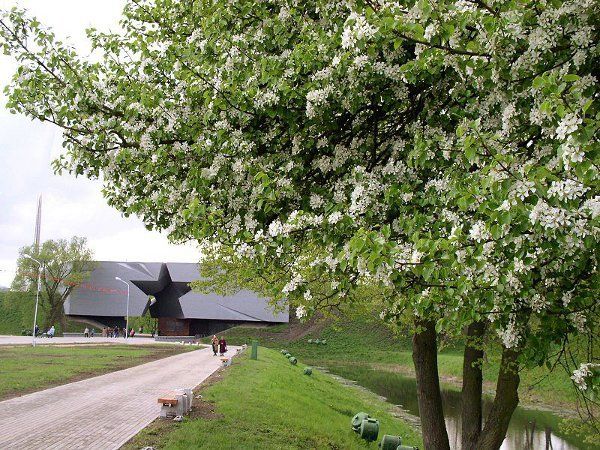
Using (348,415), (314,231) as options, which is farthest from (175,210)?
(348,415)

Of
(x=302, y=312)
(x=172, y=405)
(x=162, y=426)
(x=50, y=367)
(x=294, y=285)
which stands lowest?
(x=162, y=426)

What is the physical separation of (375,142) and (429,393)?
6967 millimetres

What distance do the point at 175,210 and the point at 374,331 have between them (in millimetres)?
69186

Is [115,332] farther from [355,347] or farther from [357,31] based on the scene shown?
[357,31]

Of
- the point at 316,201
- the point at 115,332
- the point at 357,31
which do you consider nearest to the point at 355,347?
the point at 115,332

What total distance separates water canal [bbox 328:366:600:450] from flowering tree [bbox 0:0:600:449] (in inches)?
572

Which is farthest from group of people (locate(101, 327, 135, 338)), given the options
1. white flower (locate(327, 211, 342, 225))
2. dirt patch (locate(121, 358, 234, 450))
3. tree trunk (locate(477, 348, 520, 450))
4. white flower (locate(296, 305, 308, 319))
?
white flower (locate(327, 211, 342, 225))

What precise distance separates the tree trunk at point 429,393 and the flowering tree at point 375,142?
1.52 m

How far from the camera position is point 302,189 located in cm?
850

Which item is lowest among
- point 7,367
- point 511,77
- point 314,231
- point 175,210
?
point 7,367

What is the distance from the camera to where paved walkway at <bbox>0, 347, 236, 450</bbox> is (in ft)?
42.8

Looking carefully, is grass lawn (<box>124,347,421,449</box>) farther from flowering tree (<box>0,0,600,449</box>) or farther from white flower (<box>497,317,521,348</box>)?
white flower (<box>497,317,521,348</box>)

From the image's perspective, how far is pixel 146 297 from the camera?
87.4 m

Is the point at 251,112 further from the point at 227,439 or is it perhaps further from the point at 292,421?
the point at 292,421
